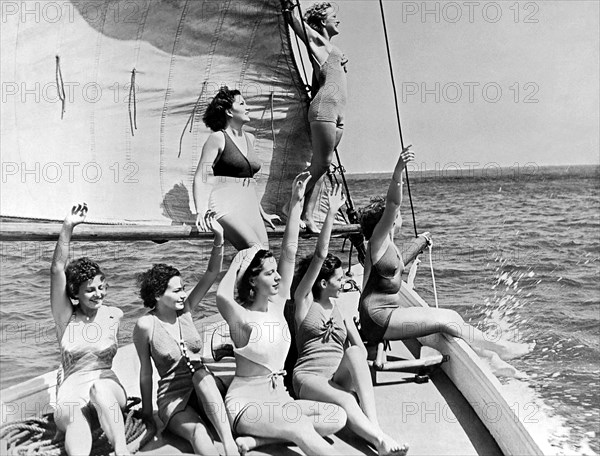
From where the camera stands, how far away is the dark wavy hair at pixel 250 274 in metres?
2.12

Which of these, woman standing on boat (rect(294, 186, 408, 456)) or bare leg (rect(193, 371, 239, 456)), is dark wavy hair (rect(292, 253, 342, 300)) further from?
bare leg (rect(193, 371, 239, 456))

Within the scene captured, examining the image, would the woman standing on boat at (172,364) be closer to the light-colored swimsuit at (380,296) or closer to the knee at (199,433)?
the knee at (199,433)

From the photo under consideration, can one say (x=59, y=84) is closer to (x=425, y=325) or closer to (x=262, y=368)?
(x=262, y=368)

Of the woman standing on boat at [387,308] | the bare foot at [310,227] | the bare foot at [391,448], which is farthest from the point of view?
the bare foot at [310,227]

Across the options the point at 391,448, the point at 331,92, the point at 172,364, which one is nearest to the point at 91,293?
the point at 172,364

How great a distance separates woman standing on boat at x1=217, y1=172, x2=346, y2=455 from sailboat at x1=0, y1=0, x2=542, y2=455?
0.32 meters

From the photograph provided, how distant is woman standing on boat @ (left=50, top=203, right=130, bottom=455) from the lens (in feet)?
6.28

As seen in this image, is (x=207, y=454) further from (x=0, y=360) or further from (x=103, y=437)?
(x=0, y=360)

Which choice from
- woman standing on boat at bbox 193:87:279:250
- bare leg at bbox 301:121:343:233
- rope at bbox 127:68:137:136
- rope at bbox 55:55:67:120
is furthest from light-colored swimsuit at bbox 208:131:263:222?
rope at bbox 127:68:137:136

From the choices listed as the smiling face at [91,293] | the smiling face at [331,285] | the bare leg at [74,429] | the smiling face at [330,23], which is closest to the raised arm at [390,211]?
the smiling face at [331,285]

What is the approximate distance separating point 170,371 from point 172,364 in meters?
0.02

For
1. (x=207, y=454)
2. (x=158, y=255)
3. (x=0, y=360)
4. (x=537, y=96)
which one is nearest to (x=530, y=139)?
(x=537, y=96)

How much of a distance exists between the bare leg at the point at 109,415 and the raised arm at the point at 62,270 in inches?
8.9

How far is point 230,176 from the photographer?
2.44 meters
